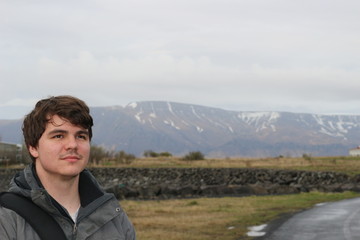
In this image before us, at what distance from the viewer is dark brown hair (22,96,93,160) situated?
3.51 meters

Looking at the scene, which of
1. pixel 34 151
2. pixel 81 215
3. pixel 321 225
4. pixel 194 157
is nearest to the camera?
pixel 81 215

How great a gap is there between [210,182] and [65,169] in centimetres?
5547

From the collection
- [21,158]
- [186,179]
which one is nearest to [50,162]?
[186,179]

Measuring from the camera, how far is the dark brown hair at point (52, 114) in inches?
138

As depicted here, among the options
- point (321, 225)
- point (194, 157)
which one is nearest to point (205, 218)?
point (321, 225)

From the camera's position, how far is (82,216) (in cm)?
350

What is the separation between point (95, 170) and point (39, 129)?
67131 millimetres

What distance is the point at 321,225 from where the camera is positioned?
679 inches

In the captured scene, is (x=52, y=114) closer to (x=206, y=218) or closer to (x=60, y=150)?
(x=60, y=150)

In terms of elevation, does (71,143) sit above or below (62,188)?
above

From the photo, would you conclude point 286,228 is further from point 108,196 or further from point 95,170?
point 95,170

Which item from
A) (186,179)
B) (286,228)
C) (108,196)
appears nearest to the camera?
(108,196)

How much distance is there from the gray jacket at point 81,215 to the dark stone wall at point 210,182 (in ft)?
95.1

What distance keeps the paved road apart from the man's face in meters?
11.5
